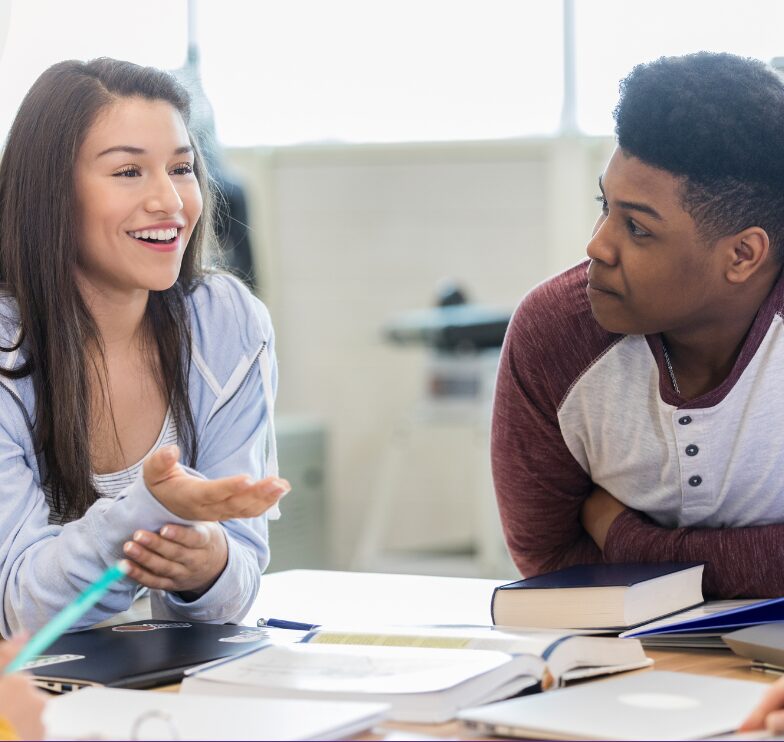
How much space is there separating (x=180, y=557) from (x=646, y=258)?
1.85 feet

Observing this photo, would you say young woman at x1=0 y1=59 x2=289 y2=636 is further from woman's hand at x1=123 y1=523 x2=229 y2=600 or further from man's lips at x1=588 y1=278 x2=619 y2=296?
man's lips at x1=588 y1=278 x2=619 y2=296

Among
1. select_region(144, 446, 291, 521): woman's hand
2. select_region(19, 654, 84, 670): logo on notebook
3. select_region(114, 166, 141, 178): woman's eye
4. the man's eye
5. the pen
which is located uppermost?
select_region(114, 166, 141, 178): woman's eye

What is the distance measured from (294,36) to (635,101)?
2.90 meters

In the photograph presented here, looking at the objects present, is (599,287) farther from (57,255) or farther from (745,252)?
(57,255)

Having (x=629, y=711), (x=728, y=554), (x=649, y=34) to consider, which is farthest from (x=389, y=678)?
(x=649, y=34)

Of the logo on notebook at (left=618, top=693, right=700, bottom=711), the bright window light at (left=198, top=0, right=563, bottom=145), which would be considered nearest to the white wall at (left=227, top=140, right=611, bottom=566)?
the bright window light at (left=198, top=0, right=563, bottom=145)

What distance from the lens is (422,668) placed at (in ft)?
3.15

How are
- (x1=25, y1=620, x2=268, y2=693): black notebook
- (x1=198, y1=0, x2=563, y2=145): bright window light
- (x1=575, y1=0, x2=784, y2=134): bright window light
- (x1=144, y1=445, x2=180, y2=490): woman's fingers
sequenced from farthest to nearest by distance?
(x1=198, y1=0, x2=563, y2=145): bright window light → (x1=575, y1=0, x2=784, y2=134): bright window light → (x1=144, y1=445, x2=180, y2=490): woman's fingers → (x1=25, y1=620, x2=268, y2=693): black notebook

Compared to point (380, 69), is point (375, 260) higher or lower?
lower

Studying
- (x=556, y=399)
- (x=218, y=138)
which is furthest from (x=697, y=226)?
(x=218, y=138)

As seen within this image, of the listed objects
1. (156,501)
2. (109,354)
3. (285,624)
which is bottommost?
(285,624)

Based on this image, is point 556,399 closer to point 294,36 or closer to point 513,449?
point 513,449

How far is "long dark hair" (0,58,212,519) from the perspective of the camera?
1.36 meters

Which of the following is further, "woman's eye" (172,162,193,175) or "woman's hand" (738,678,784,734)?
"woman's eye" (172,162,193,175)
